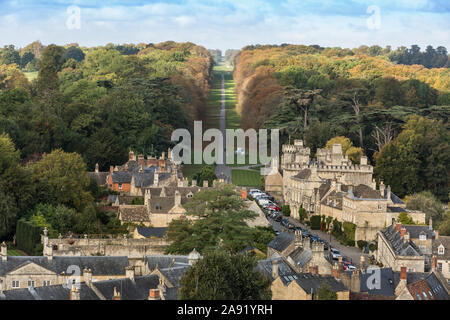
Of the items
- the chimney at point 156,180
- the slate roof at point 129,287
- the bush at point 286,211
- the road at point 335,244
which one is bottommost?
the road at point 335,244

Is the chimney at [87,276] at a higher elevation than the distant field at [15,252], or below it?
higher

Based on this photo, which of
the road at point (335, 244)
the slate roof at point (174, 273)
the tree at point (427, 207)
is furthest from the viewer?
the tree at point (427, 207)

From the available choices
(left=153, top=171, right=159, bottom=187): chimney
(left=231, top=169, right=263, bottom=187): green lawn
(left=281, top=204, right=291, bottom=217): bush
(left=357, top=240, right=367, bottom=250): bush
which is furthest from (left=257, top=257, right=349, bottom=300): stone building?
(left=231, top=169, right=263, bottom=187): green lawn

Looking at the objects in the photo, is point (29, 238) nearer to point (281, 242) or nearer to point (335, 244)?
point (281, 242)

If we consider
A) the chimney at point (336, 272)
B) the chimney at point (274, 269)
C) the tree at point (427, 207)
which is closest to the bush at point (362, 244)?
the tree at point (427, 207)

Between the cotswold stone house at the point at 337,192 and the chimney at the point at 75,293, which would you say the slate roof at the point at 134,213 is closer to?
the cotswold stone house at the point at 337,192

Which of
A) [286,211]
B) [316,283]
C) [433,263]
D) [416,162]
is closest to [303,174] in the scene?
[286,211]
